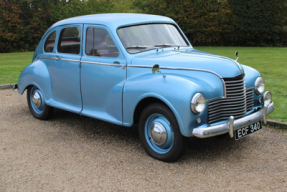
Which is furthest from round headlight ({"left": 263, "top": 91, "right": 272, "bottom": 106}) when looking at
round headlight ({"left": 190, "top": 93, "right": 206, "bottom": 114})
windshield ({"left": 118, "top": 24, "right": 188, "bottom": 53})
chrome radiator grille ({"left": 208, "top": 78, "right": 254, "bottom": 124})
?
windshield ({"left": 118, "top": 24, "right": 188, "bottom": 53})

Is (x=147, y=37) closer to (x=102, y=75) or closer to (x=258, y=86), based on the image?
(x=102, y=75)

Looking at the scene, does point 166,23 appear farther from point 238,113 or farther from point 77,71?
point 238,113

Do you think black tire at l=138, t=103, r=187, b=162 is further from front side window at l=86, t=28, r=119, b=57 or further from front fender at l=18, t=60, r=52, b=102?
front fender at l=18, t=60, r=52, b=102

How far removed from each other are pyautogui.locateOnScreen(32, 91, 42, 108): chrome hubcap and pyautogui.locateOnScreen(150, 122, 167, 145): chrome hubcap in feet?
9.84

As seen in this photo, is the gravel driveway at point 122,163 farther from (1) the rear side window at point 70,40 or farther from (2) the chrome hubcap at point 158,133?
(1) the rear side window at point 70,40

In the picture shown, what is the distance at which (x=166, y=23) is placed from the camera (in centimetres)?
586

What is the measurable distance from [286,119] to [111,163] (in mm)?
3391

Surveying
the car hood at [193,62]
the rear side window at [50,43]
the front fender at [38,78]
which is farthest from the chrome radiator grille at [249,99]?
the rear side window at [50,43]

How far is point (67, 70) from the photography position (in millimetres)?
5922

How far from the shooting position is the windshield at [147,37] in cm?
521

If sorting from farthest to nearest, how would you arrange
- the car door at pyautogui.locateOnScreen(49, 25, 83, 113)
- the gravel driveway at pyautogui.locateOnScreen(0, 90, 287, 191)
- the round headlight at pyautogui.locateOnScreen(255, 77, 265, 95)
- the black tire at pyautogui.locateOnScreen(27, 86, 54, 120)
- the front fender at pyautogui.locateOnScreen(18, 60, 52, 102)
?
1. the black tire at pyautogui.locateOnScreen(27, 86, 54, 120)
2. the front fender at pyautogui.locateOnScreen(18, 60, 52, 102)
3. the car door at pyautogui.locateOnScreen(49, 25, 83, 113)
4. the round headlight at pyautogui.locateOnScreen(255, 77, 265, 95)
5. the gravel driveway at pyautogui.locateOnScreen(0, 90, 287, 191)

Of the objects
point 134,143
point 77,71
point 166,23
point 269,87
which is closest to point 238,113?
point 134,143

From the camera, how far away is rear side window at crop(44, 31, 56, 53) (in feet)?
21.0

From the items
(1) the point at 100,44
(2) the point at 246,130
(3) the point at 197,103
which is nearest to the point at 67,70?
(1) the point at 100,44
